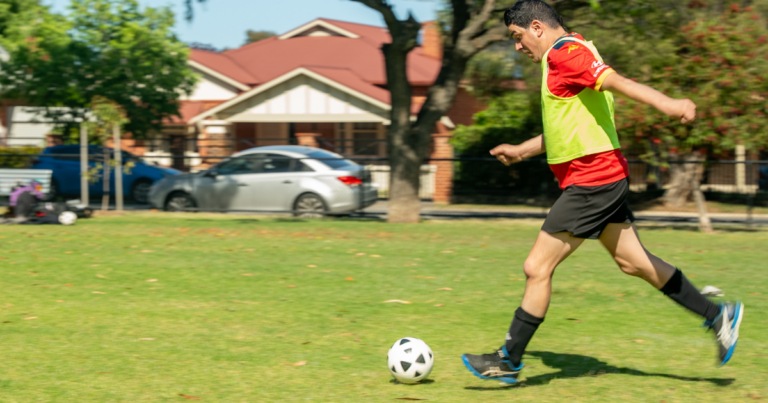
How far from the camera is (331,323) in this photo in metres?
6.05

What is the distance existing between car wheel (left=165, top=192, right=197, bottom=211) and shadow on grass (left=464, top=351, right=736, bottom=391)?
1358 centimetres

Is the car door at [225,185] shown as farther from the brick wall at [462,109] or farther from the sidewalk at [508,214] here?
the brick wall at [462,109]

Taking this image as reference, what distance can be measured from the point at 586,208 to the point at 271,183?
1321 centimetres

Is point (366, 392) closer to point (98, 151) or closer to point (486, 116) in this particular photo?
point (98, 151)

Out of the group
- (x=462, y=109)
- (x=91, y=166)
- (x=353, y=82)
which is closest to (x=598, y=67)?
→ (x=91, y=166)

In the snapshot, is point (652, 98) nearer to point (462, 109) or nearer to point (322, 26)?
point (462, 109)

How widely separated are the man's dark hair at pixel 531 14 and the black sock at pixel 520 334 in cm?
159

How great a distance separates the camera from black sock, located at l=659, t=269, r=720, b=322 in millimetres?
4332

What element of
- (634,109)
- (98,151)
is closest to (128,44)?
(98,151)

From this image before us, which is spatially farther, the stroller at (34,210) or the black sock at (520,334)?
the stroller at (34,210)

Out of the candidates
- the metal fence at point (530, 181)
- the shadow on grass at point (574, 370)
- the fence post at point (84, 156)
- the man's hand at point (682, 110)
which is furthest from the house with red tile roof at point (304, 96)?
the man's hand at point (682, 110)

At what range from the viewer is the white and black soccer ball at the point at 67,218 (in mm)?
14055

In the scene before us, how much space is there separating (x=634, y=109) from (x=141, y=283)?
9.77 m

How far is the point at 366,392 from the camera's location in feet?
14.0
